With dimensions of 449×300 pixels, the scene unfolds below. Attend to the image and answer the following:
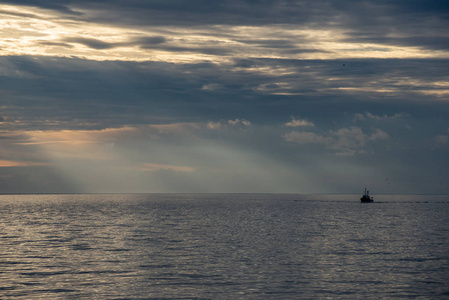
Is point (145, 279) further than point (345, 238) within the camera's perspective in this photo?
No

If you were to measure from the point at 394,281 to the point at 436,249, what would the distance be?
26.9 m

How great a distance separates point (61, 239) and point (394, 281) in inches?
2062

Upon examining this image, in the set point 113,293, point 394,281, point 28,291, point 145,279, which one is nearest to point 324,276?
point 394,281

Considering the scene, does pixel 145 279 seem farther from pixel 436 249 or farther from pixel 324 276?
pixel 436 249

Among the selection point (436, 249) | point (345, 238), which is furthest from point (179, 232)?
point (436, 249)

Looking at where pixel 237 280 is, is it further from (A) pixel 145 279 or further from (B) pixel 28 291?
(B) pixel 28 291

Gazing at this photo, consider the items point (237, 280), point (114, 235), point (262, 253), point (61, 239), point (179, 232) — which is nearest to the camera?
point (237, 280)

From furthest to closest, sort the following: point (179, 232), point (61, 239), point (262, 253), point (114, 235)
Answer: point (179, 232), point (114, 235), point (61, 239), point (262, 253)

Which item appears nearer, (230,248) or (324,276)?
(324,276)

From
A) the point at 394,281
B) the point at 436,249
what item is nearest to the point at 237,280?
the point at 394,281

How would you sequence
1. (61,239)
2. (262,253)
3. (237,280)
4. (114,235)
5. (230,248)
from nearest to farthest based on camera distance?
(237,280) → (262,253) → (230,248) → (61,239) → (114,235)

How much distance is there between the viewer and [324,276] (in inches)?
1911

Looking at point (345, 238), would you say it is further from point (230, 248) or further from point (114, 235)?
point (114, 235)

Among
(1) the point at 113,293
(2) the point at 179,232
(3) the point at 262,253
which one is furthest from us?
(2) the point at 179,232
